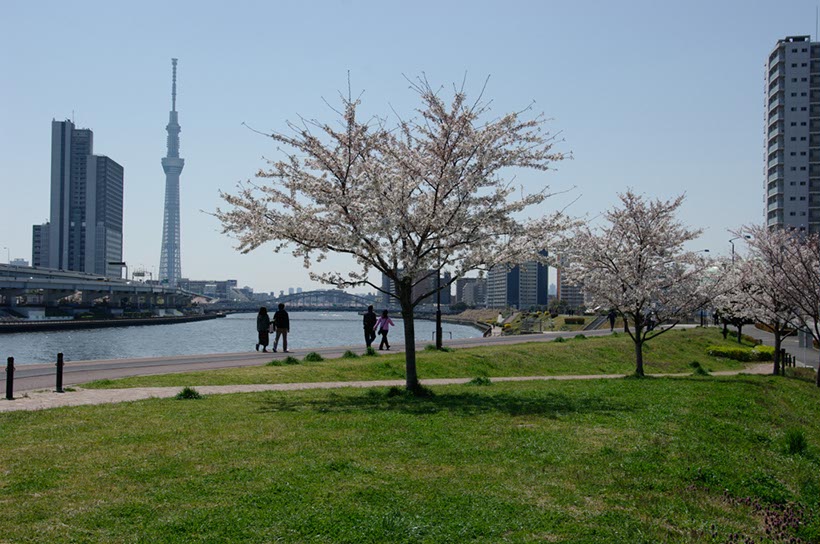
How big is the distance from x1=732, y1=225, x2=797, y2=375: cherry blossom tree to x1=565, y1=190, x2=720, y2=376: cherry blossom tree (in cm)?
374

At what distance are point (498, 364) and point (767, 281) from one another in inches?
463

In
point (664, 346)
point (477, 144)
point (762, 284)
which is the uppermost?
point (477, 144)

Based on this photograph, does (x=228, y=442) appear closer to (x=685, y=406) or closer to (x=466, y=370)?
(x=685, y=406)

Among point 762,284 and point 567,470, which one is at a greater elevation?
point 762,284

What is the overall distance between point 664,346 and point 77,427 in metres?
36.1

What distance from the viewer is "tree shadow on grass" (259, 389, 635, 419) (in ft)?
43.5

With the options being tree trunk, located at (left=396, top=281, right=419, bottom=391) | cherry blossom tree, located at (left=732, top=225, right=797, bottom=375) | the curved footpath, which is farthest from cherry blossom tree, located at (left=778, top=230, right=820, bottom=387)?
tree trunk, located at (left=396, top=281, right=419, bottom=391)

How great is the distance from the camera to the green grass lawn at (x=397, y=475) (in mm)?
6633

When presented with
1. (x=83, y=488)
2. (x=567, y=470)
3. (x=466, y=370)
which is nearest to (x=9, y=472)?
(x=83, y=488)

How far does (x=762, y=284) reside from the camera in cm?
2956

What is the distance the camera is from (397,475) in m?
8.28

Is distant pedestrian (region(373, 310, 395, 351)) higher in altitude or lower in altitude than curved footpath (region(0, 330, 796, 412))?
higher

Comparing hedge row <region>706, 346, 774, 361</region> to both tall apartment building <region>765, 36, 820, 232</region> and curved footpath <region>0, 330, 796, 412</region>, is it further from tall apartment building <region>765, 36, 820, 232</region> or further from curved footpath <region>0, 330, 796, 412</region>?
tall apartment building <region>765, 36, 820, 232</region>

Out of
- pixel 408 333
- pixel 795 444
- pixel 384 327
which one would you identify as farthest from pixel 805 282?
pixel 384 327
